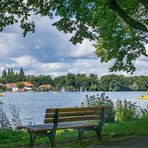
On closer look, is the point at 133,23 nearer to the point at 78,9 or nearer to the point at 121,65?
the point at 78,9

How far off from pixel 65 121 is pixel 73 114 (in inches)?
15.2

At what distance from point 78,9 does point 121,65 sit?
1315 cm

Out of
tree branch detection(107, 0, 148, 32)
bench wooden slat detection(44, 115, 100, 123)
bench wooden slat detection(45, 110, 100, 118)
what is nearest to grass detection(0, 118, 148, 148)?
bench wooden slat detection(44, 115, 100, 123)

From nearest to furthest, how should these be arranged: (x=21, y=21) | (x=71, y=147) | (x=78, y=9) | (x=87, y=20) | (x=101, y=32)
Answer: (x=71, y=147), (x=21, y=21), (x=78, y=9), (x=87, y=20), (x=101, y=32)

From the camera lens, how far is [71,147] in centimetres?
1187

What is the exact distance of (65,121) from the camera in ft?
39.4

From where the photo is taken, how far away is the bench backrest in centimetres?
1158

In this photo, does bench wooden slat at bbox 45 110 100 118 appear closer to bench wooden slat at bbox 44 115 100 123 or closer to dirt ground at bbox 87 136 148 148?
bench wooden slat at bbox 44 115 100 123

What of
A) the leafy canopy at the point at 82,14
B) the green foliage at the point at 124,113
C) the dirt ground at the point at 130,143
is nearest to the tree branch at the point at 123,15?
the leafy canopy at the point at 82,14

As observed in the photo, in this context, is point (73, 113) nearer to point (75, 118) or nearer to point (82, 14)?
point (75, 118)

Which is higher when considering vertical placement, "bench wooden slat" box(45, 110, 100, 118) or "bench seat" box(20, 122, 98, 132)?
"bench wooden slat" box(45, 110, 100, 118)

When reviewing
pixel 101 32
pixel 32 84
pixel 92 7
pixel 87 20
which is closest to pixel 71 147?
pixel 87 20

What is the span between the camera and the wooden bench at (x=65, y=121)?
37.8 ft

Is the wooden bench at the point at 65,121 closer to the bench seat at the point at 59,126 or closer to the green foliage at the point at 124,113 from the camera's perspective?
the bench seat at the point at 59,126
